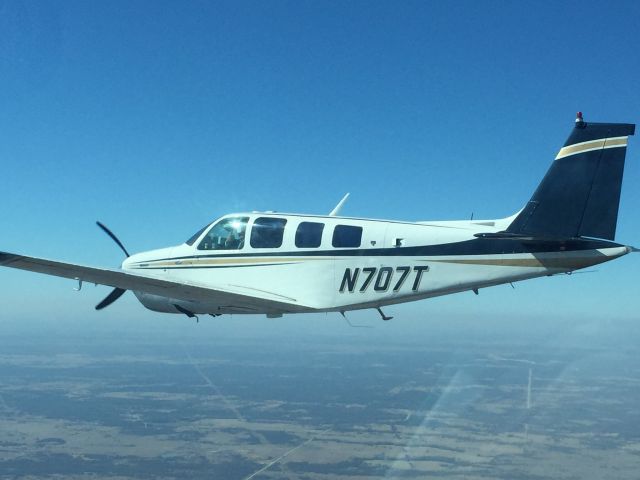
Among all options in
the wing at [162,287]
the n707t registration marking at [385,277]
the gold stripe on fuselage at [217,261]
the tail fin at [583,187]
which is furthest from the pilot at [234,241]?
the tail fin at [583,187]

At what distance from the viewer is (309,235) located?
1243 cm

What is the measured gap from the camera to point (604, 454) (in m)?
171

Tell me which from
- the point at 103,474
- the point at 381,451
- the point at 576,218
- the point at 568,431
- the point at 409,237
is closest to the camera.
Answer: the point at 576,218

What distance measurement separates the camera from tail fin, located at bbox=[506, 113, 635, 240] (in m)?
10.8

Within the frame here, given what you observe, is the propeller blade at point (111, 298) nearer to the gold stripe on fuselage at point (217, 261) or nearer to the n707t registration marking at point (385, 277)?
the gold stripe on fuselage at point (217, 261)

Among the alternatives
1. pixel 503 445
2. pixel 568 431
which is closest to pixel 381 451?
pixel 503 445

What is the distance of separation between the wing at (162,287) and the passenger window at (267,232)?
3.38 feet

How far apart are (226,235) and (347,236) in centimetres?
285

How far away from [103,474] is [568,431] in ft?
475

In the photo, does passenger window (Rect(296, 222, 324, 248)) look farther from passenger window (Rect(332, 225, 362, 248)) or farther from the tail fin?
the tail fin

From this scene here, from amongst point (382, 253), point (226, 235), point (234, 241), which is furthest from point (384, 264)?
point (226, 235)

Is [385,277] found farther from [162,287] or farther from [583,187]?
[162,287]

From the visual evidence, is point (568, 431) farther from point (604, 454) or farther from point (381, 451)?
point (381, 451)

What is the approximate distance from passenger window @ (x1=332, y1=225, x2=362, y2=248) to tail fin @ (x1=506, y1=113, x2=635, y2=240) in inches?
123
